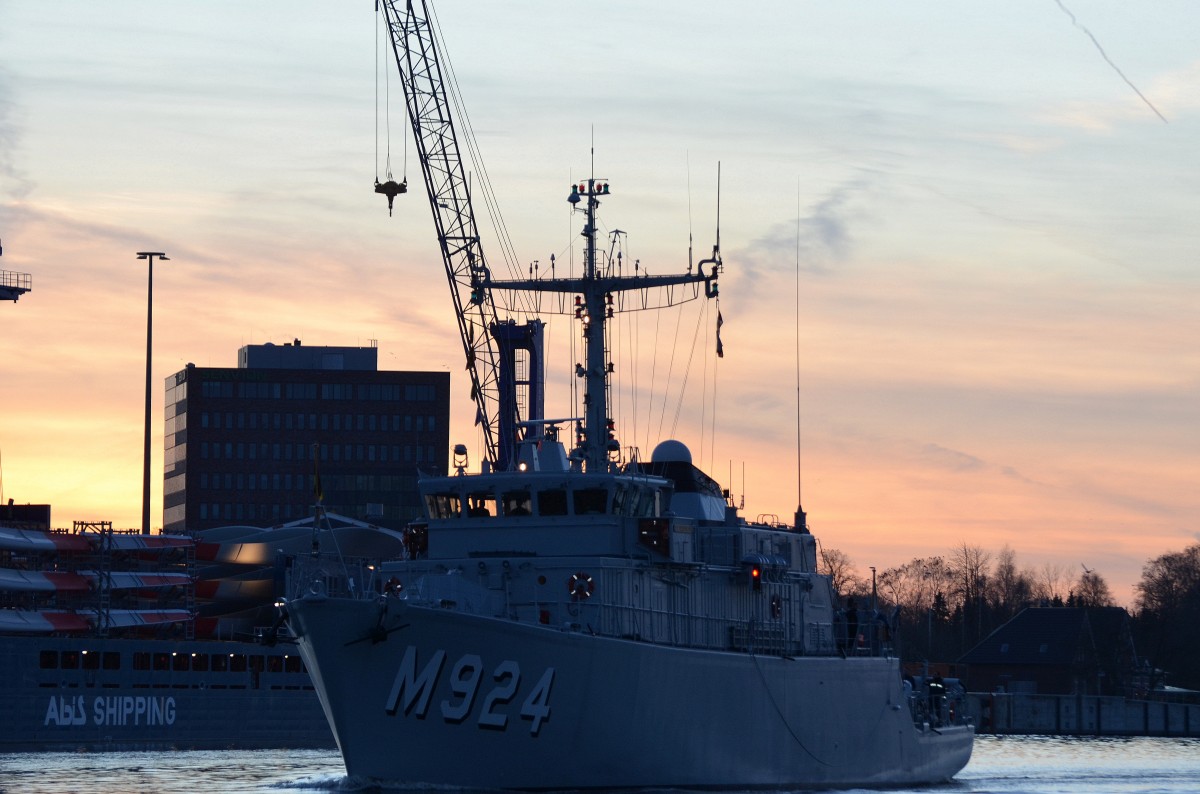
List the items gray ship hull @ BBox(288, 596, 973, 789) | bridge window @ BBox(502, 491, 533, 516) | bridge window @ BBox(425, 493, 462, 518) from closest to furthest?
1. gray ship hull @ BBox(288, 596, 973, 789)
2. bridge window @ BBox(502, 491, 533, 516)
3. bridge window @ BBox(425, 493, 462, 518)

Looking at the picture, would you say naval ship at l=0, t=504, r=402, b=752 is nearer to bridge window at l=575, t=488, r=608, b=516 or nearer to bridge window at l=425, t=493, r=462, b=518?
bridge window at l=425, t=493, r=462, b=518

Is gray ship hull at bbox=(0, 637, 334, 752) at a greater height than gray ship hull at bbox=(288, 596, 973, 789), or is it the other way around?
gray ship hull at bbox=(288, 596, 973, 789)

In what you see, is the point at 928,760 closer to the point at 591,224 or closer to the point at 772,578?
the point at 772,578

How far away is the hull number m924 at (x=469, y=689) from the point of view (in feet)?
140

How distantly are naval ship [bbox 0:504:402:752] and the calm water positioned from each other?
42.5ft

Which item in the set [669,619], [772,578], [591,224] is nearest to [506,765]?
[669,619]

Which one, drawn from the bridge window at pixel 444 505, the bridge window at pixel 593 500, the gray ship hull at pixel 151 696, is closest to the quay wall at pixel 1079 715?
the gray ship hull at pixel 151 696

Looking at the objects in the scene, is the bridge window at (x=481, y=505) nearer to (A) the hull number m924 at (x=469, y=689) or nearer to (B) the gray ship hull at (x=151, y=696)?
(A) the hull number m924 at (x=469, y=689)

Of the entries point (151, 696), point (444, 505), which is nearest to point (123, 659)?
point (151, 696)

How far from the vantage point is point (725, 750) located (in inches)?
1889

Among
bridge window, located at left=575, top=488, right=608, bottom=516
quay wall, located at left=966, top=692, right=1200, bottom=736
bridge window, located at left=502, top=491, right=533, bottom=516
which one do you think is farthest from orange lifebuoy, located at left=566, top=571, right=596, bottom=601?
quay wall, located at left=966, top=692, right=1200, bottom=736

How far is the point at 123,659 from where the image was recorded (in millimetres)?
94500

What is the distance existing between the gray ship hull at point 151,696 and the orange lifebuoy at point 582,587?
44.0 metres

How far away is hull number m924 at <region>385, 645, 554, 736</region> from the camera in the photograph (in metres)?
42.8
